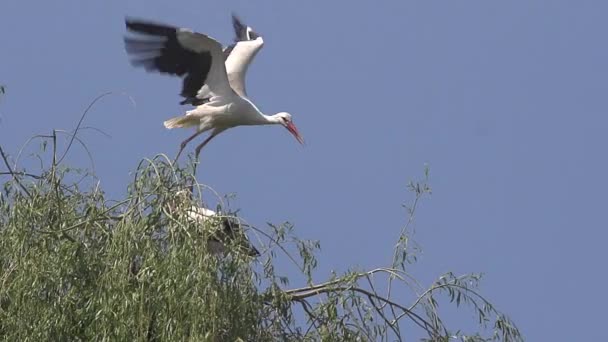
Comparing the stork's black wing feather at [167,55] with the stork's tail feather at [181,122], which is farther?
the stork's tail feather at [181,122]

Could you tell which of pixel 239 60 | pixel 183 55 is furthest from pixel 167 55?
pixel 239 60

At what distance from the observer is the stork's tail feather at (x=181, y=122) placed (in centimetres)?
1050

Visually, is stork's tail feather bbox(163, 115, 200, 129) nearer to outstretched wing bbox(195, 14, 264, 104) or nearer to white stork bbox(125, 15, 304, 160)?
white stork bbox(125, 15, 304, 160)

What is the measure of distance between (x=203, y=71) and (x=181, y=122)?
0.47 m

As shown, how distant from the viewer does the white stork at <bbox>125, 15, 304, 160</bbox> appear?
9.72 meters

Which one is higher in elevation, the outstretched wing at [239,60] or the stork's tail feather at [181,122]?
the outstretched wing at [239,60]

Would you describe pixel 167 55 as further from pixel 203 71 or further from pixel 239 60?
pixel 239 60

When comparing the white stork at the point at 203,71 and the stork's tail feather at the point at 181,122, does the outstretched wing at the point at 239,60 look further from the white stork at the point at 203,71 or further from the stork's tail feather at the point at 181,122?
the stork's tail feather at the point at 181,122

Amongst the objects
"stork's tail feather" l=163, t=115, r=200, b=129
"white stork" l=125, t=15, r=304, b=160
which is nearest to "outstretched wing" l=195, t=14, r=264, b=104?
"white stork" l=125, t=15, r=304, b=160

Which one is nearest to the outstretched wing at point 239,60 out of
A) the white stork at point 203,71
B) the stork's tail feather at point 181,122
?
the white stork at point 203,71

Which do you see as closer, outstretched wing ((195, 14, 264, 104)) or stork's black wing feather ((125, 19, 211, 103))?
stork's black wing feather ((125, 19, 211, 103))

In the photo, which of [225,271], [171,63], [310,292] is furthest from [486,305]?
[171,63]

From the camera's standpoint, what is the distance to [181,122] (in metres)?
10.5

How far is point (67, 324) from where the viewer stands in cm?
577
